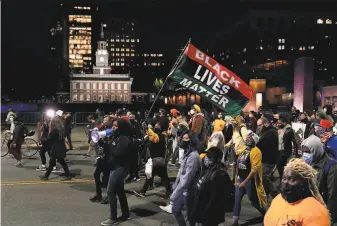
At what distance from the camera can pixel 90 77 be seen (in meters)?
106

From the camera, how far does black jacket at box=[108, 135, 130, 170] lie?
6.90 metres

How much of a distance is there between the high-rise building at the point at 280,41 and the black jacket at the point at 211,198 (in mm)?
89273

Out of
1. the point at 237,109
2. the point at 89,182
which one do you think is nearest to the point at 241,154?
the point at 237,109

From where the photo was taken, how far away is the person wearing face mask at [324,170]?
482 centimetres

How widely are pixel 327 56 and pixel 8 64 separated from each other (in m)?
71.7

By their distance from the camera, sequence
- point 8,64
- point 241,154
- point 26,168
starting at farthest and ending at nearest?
point 8,64 < point 26,168 < point 241,154

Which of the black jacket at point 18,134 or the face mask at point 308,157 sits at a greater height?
the face mask at point 308,157

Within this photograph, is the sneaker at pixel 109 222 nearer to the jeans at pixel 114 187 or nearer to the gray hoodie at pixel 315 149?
the jeans at pixel 114 187

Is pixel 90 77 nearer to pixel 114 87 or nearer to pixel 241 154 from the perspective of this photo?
pixel 114 87

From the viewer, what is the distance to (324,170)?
4.95m

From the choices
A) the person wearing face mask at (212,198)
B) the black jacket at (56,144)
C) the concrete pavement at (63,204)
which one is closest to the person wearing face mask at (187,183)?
the person wearing face mask at (212,198)

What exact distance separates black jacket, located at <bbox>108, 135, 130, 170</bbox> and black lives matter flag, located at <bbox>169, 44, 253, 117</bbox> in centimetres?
185

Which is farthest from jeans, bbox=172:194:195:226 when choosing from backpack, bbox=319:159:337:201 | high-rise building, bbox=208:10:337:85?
high-rise building, bbox=208:10:337:85

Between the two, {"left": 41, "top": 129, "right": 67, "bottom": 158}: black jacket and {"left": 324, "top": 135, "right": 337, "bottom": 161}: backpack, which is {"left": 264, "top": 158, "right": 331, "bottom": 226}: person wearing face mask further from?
{"left": 41, "top": 129, "right": 67, "bottom": 158}: black jacket
